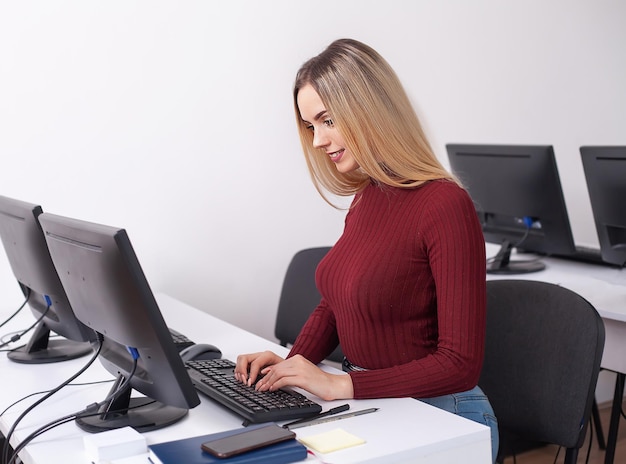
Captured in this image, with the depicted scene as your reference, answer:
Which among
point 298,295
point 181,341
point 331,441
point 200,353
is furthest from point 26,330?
point 331,441

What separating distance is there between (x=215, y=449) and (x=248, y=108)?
1.92 metres

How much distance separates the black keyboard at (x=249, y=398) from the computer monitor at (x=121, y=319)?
96mm

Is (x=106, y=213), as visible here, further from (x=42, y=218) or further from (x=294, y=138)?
(x=42, y=218)

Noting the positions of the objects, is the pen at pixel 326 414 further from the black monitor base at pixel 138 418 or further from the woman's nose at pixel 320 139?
the woman's nose at pixel 320 139

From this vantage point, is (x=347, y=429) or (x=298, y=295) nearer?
(x=347, y=429)

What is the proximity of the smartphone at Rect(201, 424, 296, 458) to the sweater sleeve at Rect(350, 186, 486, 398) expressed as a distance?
0.28 metres

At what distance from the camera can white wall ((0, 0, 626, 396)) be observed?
8.64 ft

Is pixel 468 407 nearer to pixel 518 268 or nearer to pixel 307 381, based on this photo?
pixel 307 381

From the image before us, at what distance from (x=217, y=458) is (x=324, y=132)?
79 centimetres

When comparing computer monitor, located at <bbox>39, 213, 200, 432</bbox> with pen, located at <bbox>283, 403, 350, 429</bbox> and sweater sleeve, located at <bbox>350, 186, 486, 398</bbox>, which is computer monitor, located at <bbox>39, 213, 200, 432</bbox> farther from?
sweater sleeve, located at <bbox>350, 186, 486, 398</bbox>

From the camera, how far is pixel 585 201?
3.92 m

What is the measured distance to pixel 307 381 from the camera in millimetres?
1547

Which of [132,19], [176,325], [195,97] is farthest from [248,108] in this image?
[176,325]

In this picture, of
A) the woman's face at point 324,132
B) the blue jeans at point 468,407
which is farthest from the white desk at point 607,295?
the woman's face at point 324,132
